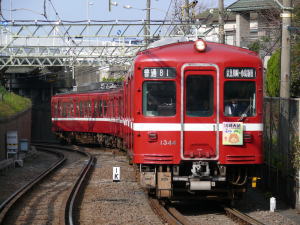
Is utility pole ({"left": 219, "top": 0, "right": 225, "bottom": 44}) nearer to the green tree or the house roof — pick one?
the green tree

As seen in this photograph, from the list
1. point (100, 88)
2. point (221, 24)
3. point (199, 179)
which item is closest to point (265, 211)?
point (199, 179)

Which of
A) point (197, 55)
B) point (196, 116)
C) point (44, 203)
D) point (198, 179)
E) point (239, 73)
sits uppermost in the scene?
point (197, 55)

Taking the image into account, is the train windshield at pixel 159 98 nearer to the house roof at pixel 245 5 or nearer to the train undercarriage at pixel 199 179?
the train undercarriage at pixel 199 179

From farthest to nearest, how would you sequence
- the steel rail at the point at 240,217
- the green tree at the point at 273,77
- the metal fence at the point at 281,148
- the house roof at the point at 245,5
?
1. the house roof at the point at 245,5
2. the green tree at the point at 273,77
3. the metal fence at the point at 281,148
4. the steel rail at the point at 240,217

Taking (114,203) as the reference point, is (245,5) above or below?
above

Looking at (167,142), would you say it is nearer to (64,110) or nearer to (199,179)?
(199,179)

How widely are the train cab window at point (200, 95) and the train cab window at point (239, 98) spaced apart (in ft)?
0.89

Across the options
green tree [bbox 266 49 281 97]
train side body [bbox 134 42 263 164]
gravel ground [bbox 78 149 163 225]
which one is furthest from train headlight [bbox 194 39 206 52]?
green tree [bbox 266 49 281 97]

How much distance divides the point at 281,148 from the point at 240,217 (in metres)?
3.24

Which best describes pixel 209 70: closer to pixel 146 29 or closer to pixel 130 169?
pixel 130 169

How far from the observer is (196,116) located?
36.4 feet

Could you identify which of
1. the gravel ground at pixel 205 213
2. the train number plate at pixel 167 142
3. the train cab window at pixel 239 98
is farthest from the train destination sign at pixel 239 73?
the gravel ground at pixel 205 213

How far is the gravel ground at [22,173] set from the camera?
16.0 m

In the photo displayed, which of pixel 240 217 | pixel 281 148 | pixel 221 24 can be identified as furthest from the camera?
pixel 221 24
